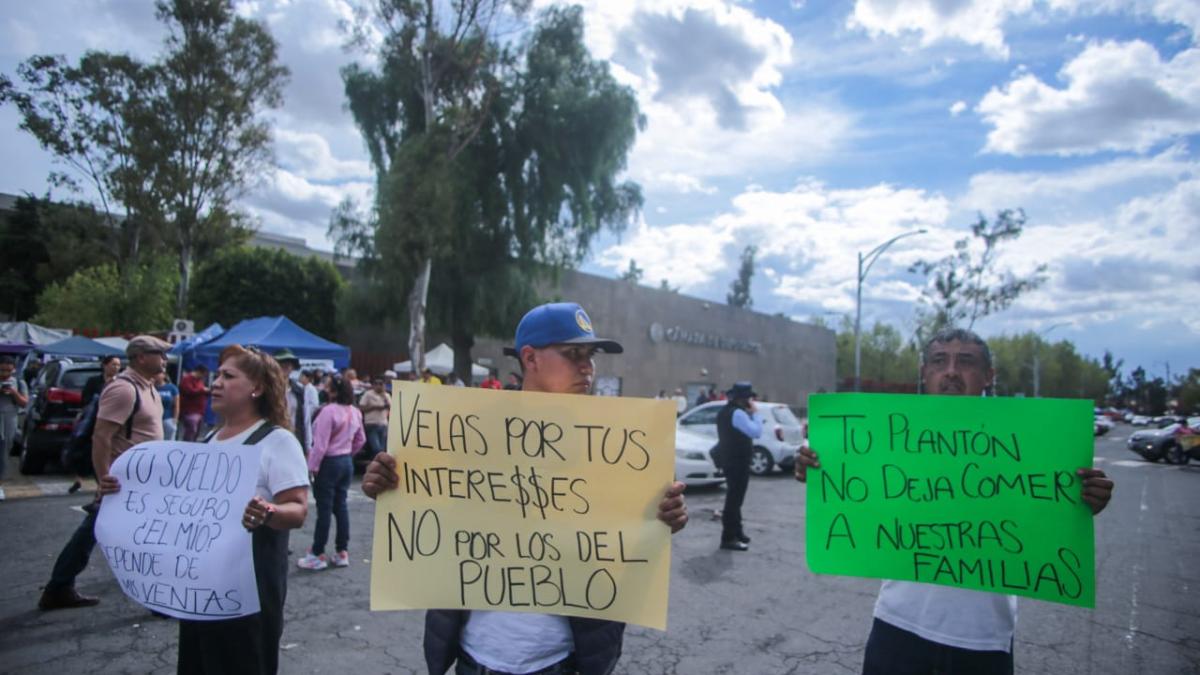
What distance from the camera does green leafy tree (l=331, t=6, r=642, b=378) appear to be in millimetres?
21625

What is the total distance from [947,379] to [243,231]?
26539 millimetres

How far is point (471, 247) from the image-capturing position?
2350 centimetres

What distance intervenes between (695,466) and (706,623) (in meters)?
6.88

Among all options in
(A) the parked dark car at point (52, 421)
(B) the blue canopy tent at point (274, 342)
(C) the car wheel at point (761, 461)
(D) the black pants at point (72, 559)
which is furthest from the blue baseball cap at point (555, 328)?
(B) the blue canopy tent at point (274, 342)

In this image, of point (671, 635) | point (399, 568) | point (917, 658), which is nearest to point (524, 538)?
point (399, 568)

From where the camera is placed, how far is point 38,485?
9781 millimetres

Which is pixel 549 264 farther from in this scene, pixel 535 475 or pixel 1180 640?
pixel 535 475

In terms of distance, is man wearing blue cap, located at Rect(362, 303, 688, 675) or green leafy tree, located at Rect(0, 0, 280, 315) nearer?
man wearing blue cap, located at Rect(362, 303, 688, 675)

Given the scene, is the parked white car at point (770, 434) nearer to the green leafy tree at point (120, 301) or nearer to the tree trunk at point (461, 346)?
the tree trunk at point (461, 346)

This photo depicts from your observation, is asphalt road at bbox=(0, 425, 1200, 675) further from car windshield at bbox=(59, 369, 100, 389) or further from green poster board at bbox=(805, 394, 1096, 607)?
car windshield at bbox=(59, 369, 100, 389)

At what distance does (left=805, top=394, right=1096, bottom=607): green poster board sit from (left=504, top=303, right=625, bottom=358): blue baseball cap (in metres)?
0.91

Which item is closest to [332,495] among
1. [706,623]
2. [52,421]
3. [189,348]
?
[706,623]

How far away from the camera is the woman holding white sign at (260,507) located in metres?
2.57

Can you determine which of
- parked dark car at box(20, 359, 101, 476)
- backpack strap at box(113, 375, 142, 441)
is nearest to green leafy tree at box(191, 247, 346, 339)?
parked dark car at box(20, 359, 101, 476)
